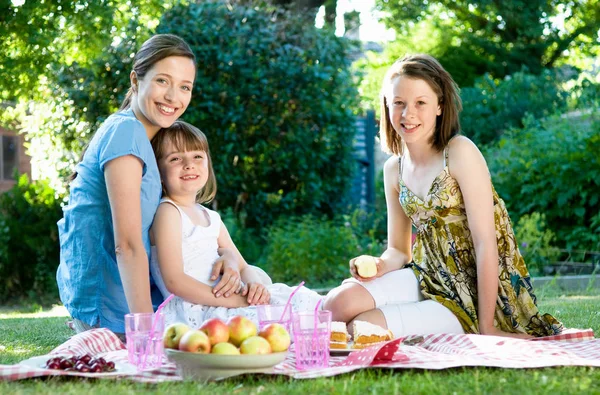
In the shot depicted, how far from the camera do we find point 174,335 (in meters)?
3.19

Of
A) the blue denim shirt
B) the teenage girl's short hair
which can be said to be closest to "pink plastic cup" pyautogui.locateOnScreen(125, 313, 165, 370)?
the blue denim shirt

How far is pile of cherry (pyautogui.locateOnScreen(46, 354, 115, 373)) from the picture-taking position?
10.7ft

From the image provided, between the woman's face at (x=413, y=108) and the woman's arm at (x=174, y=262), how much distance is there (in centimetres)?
125

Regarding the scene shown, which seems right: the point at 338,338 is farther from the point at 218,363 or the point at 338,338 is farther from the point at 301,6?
the point at 301,6

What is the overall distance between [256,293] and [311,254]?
4.70 meters

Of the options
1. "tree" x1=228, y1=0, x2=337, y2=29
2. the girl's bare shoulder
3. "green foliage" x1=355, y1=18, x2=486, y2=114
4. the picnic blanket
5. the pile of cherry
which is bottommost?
the picnic blanket

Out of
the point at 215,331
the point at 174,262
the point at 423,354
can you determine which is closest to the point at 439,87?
the point at 423,354

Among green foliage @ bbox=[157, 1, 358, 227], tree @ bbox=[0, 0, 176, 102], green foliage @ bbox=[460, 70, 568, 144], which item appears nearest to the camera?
tree @ bbox=[0, 0, 176, 102]

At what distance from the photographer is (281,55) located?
9672 millimetres

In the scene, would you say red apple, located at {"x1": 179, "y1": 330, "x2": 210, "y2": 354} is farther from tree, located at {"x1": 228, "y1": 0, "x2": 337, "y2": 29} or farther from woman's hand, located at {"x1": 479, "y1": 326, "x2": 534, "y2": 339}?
tree, located at {"x1": 228, "y1": 0, "x2": 337, "y2": 29}

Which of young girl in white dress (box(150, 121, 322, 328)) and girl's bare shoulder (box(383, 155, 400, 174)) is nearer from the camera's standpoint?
young girl in white dress (box(150, 121, 322, 328))

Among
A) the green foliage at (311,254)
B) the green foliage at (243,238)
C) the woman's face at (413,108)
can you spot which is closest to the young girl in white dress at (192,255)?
the woman's face at (413,108)

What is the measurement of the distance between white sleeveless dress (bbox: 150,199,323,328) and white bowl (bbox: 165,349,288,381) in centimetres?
91

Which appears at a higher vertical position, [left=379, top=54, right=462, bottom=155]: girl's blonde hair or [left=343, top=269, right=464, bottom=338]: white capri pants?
[left=379, top=54, right=462, bottom=155]: girl's blonde hair
